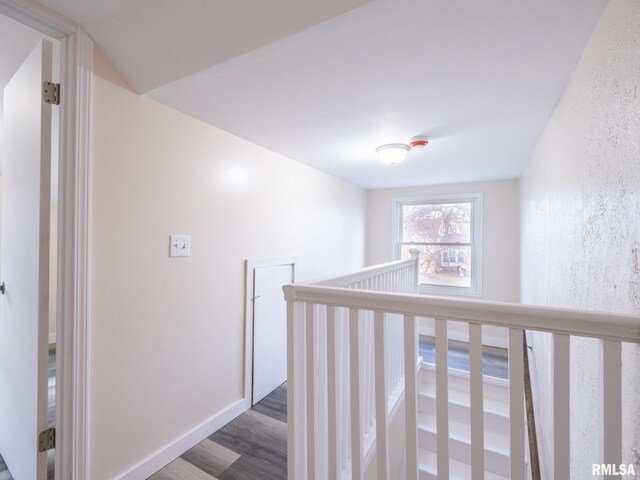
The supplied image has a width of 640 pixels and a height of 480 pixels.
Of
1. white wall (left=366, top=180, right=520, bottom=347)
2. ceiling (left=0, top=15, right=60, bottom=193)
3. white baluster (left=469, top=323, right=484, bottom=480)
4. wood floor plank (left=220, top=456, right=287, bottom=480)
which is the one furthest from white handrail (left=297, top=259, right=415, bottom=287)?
white wall (left=366, top=180, right=520, bottom=347)

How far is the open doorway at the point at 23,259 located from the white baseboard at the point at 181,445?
38 cm

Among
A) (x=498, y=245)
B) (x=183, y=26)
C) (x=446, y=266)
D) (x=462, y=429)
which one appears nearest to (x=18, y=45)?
(x=183, y=26)

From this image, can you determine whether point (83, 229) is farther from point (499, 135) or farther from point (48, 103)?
point (499, 135)

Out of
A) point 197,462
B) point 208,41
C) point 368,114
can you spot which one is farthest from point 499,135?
Answer: point 197,462

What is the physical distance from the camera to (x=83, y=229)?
1.23 m

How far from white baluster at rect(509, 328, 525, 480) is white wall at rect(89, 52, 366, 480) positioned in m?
1.64

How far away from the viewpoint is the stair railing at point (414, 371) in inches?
25.3

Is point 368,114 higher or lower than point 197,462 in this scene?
higher

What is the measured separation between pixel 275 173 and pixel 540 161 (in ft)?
6.63

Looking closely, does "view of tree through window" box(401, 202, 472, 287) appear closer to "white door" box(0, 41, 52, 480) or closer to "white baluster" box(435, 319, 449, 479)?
"white baluster" box(435, 319, 449, 479)

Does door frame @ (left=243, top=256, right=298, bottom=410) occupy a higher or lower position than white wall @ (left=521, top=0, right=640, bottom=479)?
lower

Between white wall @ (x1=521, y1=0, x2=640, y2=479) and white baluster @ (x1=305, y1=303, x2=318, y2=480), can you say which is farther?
white baluster @ (x1=305, y1=303, x2=318, y2=480)

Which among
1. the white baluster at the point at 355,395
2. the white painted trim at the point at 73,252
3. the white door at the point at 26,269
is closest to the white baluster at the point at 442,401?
the white baluster at the point at 355,395

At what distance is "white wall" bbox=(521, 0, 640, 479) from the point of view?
0.73 metres
